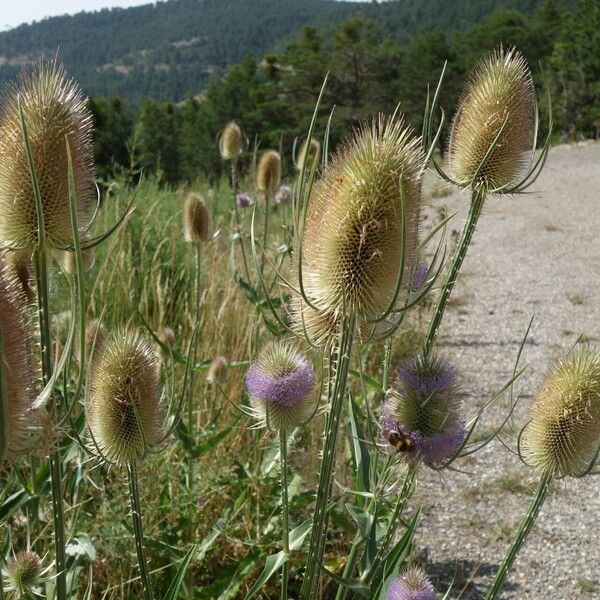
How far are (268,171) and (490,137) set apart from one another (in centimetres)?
195

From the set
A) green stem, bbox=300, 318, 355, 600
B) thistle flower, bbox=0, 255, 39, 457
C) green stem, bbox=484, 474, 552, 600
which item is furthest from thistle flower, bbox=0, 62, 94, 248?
green stem, bbox=484, 474, 552, 600

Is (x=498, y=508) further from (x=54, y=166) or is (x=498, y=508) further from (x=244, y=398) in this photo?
(x=54, y=166)

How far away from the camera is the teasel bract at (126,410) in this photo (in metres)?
1.51

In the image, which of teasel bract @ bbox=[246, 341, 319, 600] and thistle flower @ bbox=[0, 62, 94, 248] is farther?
teasel bract @ bbox=[246, 341, 319, 600]

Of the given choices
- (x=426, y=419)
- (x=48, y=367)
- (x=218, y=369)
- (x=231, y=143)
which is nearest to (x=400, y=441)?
(x=426, y=419)

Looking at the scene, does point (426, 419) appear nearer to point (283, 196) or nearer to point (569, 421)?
point (569, 421)

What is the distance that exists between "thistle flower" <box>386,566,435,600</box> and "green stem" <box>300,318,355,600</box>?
18 centimetres

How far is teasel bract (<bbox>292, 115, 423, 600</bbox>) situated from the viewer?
1.30 meters

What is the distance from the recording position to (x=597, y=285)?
761cm

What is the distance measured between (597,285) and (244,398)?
17.9ft

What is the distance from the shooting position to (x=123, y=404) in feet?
4.99

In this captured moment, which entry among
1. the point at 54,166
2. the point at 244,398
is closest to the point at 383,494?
the point at 54,166

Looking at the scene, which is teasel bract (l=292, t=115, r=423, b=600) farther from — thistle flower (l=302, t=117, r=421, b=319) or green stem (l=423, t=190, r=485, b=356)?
green stem (l=423, t=190, r=485, b=356)

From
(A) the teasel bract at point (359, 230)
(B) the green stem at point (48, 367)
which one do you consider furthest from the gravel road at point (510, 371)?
(B) the green stem at point (48, 367)
